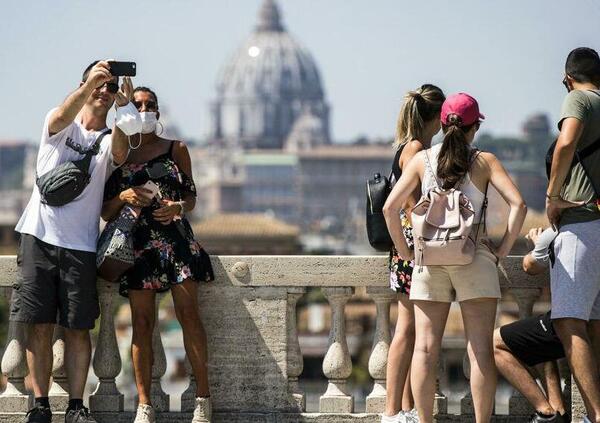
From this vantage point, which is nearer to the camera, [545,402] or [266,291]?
[545,402]

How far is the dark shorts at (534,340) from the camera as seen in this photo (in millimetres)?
8570

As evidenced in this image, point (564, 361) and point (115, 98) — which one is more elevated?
point (115, 98)

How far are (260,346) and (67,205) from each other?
1.29m

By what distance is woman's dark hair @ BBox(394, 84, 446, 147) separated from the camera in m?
8.74

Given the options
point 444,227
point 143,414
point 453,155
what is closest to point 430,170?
point 453,155

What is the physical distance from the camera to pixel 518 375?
8.64m

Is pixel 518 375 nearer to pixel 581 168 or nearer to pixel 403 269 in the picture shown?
pixel 403 269

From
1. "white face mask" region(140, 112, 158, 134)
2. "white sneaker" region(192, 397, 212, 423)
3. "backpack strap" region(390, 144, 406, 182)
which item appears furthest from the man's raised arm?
"white sneaker" region(192, 397, 212, 423)

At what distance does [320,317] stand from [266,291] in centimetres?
8107

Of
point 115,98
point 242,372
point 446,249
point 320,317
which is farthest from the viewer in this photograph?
point 320,317

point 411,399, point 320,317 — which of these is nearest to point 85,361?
point 411,399

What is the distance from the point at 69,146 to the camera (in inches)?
351

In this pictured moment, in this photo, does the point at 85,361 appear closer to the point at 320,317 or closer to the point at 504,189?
the point at 504,189

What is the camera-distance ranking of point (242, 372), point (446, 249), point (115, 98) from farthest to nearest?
point (242, 372), point (115, 98), point (446, 249)
